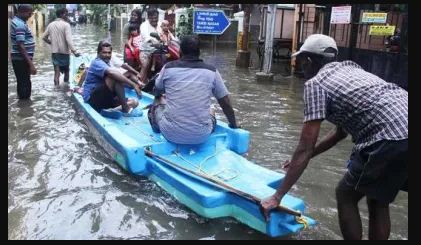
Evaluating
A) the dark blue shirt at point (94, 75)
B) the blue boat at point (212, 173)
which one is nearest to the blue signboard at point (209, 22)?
the dark blue shirt at point (94, 75)

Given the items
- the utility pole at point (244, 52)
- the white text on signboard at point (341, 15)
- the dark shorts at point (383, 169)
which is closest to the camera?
the dark shorts at point (383, 169)

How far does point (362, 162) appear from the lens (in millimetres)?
2865

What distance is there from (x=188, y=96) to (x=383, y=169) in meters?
2.16

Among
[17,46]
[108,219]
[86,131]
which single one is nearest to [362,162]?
[108,219]

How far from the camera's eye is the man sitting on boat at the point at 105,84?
5.96 metres

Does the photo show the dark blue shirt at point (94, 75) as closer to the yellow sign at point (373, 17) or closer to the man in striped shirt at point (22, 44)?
the man in striped shirt at point (22, 44)

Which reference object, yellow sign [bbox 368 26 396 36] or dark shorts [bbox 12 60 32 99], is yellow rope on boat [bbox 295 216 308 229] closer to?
dark shorts [bbox 12 60 32 99]

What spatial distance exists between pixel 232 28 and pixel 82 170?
1943 cm

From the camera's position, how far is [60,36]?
9.43 m

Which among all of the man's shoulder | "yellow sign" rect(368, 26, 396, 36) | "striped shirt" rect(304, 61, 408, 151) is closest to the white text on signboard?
"yellow sign" rect(368, 26, 396, 36)

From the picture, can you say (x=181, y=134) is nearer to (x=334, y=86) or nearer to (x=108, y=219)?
(x=108, y=219)

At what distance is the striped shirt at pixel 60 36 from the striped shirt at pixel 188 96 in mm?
5623

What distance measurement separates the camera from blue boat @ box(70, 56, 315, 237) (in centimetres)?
347

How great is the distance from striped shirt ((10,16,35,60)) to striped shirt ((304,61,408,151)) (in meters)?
6.22
